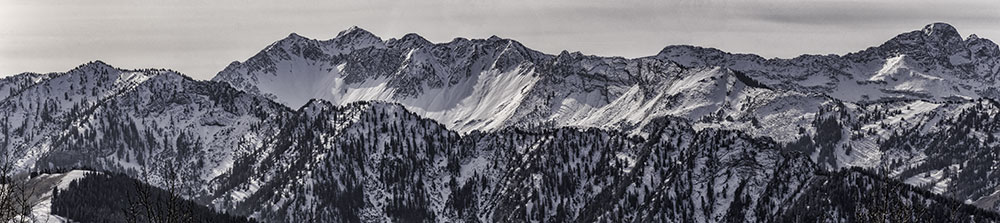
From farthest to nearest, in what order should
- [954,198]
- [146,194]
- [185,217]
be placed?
[954,198], [185,217], [146,194]

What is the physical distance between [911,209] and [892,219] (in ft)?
2.99

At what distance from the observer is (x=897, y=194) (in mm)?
48406

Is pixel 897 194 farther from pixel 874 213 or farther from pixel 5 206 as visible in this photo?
pixel 5 206

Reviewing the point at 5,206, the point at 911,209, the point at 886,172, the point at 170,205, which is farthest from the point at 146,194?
the point at 911,209

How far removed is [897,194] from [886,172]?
831cm

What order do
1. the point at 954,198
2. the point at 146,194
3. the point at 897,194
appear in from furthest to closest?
the point at 897,194
the point at 954,198
the point at 146,194

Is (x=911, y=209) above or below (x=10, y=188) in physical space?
below

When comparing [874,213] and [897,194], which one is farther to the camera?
[897,194]

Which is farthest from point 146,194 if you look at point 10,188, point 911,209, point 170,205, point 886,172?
point 911,209

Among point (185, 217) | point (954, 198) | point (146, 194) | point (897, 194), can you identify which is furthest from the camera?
point (897, 194)

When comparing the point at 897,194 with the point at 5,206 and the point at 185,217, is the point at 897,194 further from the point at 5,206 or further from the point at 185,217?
the point at 5,206

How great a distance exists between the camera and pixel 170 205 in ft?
128

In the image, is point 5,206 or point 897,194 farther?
point 897,194

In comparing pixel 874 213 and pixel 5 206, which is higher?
pixel 5 206
